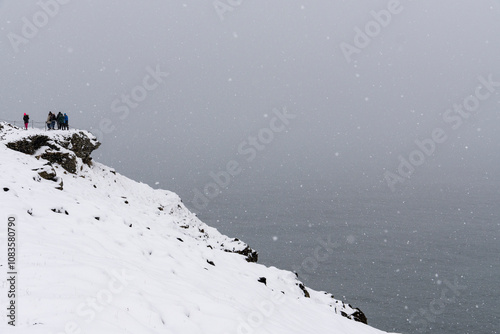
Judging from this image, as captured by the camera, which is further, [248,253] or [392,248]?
[392,248]

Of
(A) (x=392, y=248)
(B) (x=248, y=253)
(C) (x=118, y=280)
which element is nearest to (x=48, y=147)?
(B) (x=248, y=253)

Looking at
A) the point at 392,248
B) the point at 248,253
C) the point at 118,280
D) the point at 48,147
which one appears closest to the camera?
the point at 118,280

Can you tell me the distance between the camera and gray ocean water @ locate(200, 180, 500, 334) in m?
48.2

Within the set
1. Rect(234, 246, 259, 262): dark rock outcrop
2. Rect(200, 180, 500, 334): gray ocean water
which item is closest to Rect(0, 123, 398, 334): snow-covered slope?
Rect(234, 246, 259, 262): dark rock outcrop

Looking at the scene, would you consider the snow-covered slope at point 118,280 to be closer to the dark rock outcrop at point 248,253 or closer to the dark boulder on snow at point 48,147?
the dark boulder on snow at point 48,147

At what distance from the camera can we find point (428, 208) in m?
122

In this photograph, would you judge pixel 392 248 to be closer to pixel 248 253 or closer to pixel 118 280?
pixel 248 253

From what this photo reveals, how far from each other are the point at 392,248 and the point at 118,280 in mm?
78831

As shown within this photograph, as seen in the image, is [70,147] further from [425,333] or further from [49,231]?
[425,333]

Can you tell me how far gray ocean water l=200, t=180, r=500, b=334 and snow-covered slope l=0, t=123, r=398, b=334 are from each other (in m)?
38.5

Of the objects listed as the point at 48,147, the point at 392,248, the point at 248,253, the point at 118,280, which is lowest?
the point at 118,280

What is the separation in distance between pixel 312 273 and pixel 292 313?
54773 millimetres

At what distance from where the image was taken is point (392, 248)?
250ft

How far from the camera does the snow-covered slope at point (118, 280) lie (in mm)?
6199
